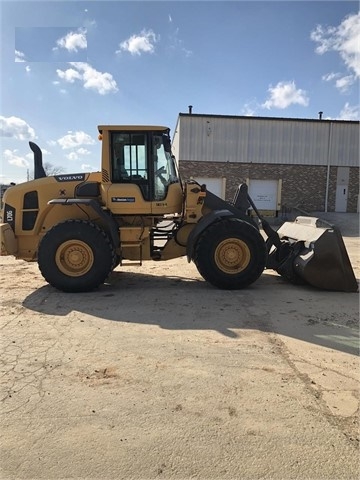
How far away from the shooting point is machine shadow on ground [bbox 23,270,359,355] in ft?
16.8

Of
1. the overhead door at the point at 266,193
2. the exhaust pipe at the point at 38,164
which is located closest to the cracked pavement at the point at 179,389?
the exhaust pipe at the point at 38,164

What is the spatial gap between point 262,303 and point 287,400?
9.95 feet

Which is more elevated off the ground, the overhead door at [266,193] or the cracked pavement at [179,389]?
the overhead door at [266,193]

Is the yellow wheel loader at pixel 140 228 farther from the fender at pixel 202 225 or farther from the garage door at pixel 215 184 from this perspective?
the garage door at pixel 215 184

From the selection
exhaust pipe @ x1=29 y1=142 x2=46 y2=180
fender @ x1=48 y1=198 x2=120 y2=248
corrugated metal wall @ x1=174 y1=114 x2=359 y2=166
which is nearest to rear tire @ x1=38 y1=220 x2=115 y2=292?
fender @ x1=48 y1=198 x2=120 y2=248

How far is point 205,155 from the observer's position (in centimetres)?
2902

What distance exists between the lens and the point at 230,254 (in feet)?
23.5

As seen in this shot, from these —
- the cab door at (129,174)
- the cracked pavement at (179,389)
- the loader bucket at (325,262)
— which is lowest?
the cracked pavement at (179,389)

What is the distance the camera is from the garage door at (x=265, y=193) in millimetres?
29625

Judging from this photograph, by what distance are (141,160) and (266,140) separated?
23.9m

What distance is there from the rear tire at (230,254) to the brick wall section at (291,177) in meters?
22.1

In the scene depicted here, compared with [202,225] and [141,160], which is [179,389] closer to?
[202,225]

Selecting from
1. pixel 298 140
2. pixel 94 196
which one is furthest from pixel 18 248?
pixel 298 140

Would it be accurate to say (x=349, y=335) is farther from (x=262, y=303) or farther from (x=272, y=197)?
(x=272, y=197)
